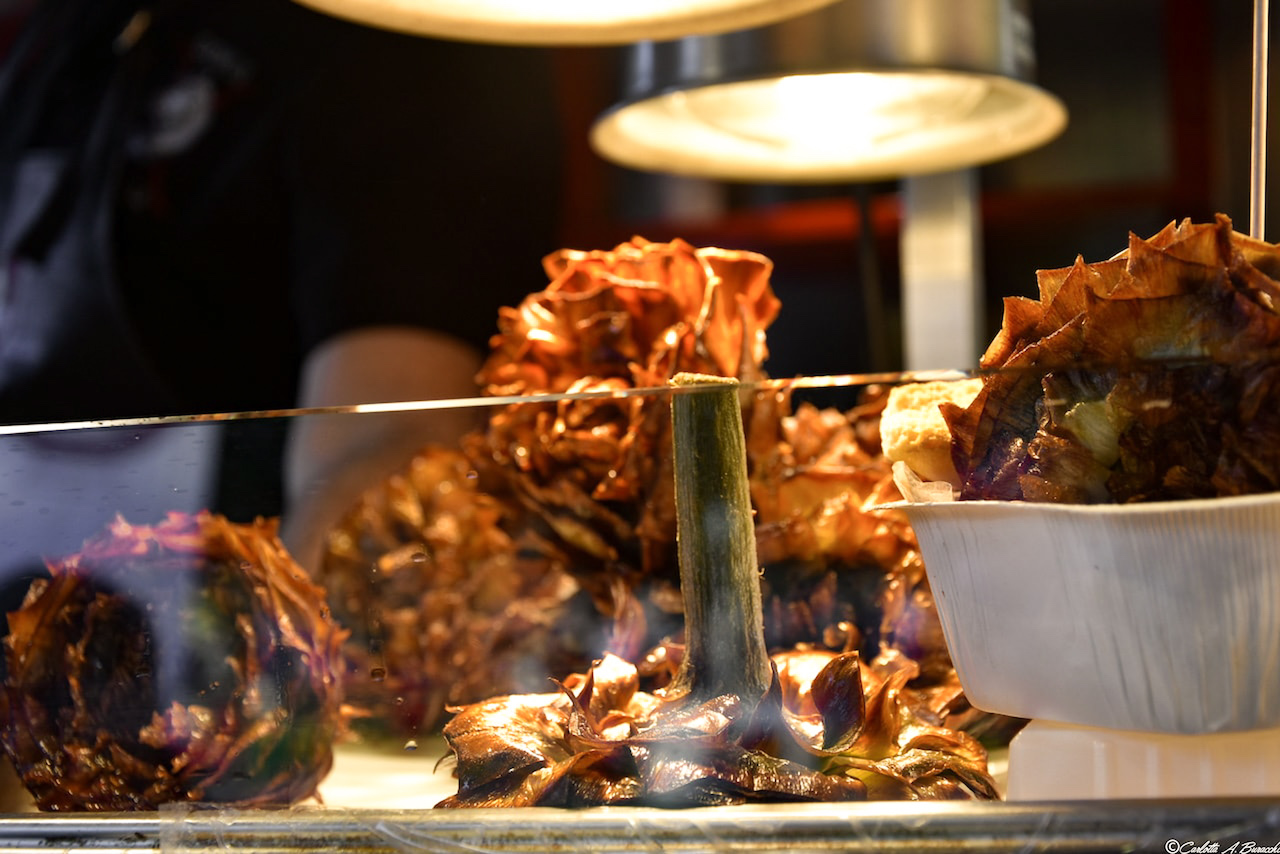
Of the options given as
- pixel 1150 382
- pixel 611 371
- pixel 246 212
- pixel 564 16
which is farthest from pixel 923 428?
pixel 246 212

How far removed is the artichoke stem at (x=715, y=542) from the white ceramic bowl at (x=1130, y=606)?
65 millimetres

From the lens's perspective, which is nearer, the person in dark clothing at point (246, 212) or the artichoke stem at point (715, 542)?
the artichoke stem at point (715, 542)

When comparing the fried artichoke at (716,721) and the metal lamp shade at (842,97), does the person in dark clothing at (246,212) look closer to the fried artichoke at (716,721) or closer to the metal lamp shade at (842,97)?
the metal lamp shade at (842,97)

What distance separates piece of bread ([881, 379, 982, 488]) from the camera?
0.36m

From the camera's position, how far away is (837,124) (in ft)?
2.58

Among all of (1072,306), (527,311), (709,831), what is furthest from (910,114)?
(709,831)

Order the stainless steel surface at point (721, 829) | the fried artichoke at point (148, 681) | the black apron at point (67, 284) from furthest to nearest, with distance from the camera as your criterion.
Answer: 1. the black apron at point (67, 284)
2. the fried artichoke at point (148, 681)
3. the stainless steel surface at point (721, 829)

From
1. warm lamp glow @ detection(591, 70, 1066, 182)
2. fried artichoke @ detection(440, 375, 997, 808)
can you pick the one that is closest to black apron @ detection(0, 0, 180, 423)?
warm lamp glow @ detection(591, 70, 1066, 182)

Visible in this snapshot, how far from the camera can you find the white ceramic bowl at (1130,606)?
0.31m

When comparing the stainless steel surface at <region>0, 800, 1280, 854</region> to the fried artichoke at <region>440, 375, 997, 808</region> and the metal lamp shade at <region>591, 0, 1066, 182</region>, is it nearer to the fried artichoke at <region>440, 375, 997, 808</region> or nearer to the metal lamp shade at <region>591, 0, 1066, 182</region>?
the fried artichoke at <region>440, 375, 997, 808</region>

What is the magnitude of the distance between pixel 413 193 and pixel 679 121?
63cm

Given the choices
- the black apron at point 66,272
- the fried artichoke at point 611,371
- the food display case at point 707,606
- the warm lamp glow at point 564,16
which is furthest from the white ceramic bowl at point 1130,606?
the black apron at point 66,272

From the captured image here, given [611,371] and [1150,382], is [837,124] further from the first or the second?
[1150,382]

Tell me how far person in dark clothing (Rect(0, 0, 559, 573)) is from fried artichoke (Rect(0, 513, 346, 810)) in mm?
772
